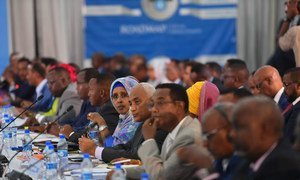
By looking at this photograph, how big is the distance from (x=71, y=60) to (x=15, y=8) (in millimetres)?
1220

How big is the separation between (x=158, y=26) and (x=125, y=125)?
265 inches

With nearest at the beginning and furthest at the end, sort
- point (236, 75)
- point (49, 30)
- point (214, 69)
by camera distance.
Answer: point (236, 75)
point (214, 69)
point (49, 30)

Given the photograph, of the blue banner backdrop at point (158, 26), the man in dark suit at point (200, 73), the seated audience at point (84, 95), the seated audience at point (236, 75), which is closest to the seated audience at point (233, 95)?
the seated audience at point (84, 95)

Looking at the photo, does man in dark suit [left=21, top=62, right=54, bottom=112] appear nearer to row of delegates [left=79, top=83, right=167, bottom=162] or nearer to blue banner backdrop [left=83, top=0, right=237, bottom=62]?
blue banner backdrop [left=83, top=0, right=237, bottom=62]

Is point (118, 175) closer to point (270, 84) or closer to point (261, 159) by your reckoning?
point (261, 159)

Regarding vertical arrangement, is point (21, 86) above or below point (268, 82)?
below

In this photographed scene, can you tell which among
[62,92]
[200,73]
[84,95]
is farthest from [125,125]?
[200,73]

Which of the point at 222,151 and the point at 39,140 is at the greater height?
the point at 222,151

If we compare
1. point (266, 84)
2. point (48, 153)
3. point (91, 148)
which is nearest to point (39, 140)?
point (91, 148)

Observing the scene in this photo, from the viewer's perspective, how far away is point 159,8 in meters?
11.6

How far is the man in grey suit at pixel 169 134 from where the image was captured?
3.58 metres

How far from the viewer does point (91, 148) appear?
4.76 m

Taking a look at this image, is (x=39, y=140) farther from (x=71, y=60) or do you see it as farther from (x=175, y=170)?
(x=71, y=60)

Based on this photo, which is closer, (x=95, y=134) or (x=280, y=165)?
(x=280, y=165)
